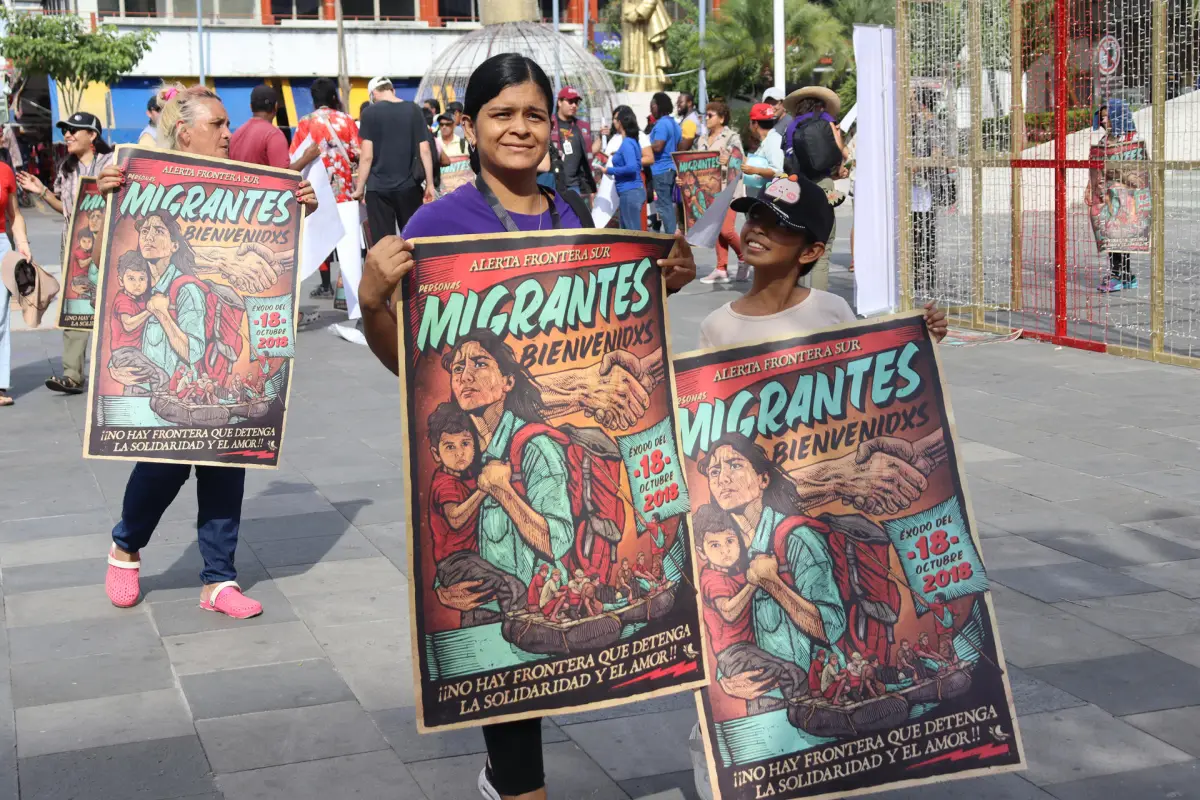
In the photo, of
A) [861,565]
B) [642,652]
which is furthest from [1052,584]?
[642,652]

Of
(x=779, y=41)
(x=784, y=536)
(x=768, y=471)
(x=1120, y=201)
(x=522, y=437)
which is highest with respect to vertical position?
(x=779, y=41)

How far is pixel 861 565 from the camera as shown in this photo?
325cm

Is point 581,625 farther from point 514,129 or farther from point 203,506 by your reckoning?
point 203,506

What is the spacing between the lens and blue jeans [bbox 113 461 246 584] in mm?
5328

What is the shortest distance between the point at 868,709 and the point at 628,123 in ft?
40.9

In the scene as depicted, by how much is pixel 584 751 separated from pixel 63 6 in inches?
2074

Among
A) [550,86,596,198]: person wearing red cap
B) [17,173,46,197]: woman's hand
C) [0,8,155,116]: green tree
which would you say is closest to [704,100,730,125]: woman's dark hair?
[550,86,596,198]: person wearing red cap

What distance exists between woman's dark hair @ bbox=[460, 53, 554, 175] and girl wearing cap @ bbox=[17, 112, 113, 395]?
5.92m

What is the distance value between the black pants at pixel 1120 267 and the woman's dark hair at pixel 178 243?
762 centimetres

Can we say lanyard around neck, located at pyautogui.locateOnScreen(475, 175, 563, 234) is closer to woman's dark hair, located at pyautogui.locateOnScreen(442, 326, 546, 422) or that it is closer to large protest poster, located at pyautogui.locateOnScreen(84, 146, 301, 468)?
woman's dark hair, located at pyautogui.locateOnScreen(442, 326, 546, 422)

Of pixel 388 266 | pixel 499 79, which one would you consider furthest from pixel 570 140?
pixel 388 266

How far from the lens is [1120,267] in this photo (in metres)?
10.9

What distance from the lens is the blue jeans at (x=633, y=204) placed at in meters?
15.5

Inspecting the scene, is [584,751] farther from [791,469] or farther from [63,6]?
[63,6]
